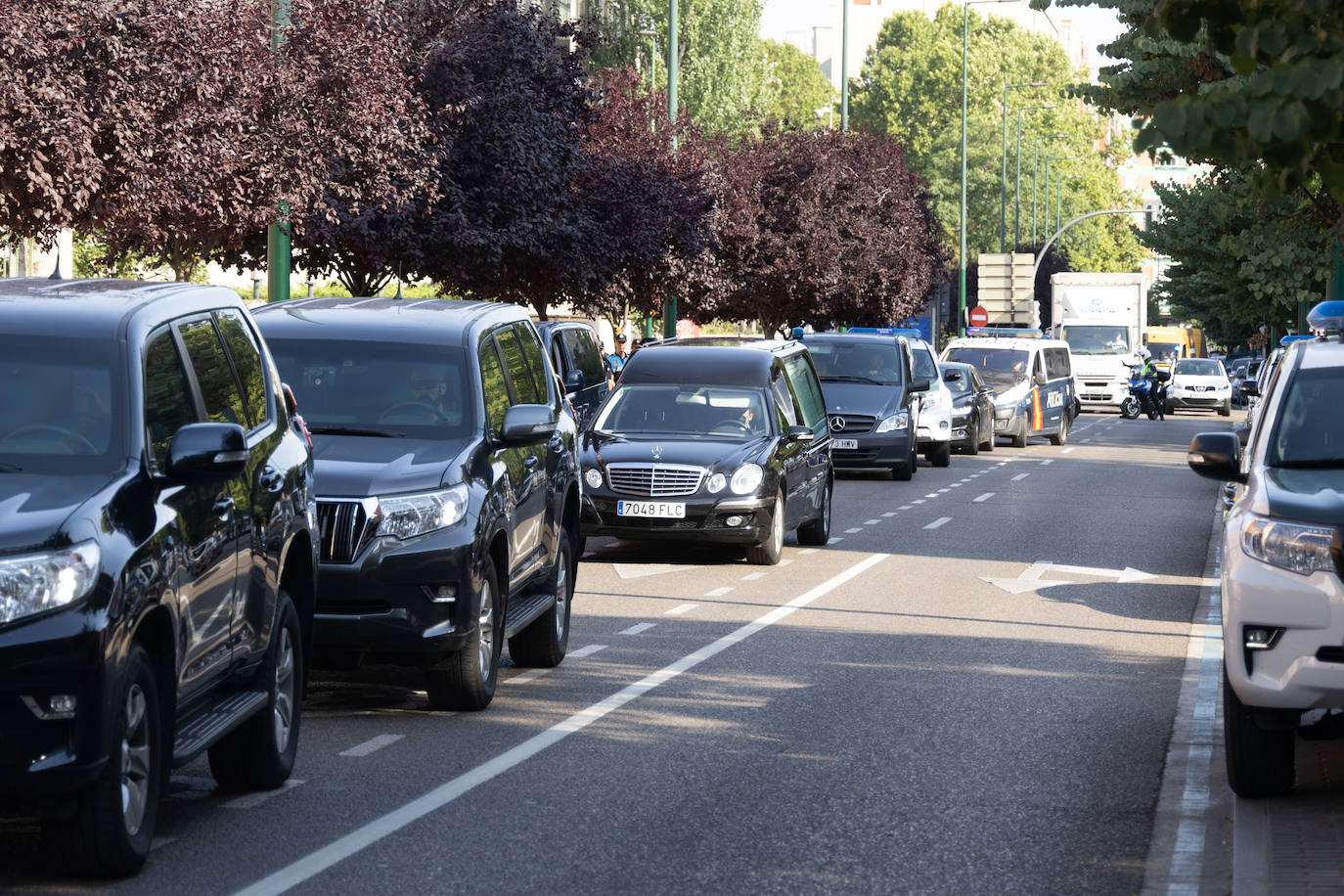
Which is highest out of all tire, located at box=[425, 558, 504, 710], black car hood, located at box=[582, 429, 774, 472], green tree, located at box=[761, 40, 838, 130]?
green tree, located at box=[761, 40, 838, 130]

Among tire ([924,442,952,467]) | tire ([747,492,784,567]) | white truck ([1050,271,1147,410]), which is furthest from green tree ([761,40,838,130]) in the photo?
tire ([747,492,784,567])

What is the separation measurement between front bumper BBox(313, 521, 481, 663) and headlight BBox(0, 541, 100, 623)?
130 inches

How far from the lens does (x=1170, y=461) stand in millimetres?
36688

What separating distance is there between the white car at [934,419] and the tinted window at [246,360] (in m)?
25.0

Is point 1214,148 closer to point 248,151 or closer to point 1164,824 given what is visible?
point 1164,824

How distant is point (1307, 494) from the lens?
26.0 feet

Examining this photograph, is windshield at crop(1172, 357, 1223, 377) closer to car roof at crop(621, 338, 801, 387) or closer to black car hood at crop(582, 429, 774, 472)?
car roof at crop(621, 338, 801, 387)

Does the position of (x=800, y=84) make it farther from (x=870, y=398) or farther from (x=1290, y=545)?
(x=1290, y=545)

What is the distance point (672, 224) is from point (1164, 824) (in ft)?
87.8

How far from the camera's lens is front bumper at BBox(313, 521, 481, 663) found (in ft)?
30.4

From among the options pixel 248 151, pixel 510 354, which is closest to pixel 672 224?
pixel 248 151

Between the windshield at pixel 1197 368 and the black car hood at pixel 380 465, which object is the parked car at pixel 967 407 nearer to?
the black car hood at pixel 380 465

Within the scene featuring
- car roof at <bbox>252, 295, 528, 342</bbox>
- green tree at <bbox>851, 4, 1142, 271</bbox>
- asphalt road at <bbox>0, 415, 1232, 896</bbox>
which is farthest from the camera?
green tree at <bbox>851, 4, 1142, 271</bbox>

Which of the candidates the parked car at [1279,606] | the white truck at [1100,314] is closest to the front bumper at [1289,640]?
the parked car at [1279,606]
